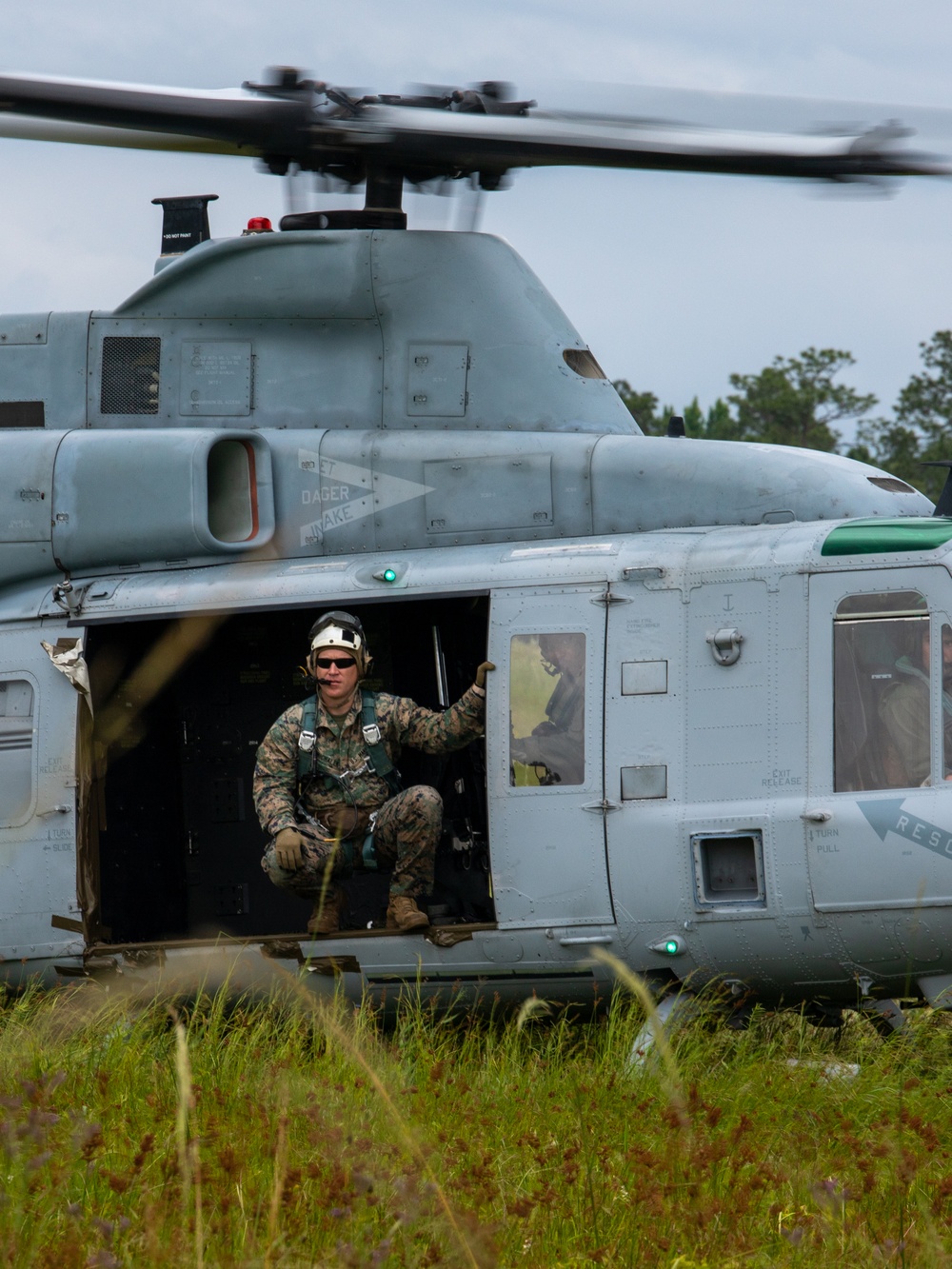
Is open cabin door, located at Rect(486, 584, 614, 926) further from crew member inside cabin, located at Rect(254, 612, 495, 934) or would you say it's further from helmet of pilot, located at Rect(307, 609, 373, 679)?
helmet of pilot, located at Rect(307, 609, 373, 679)

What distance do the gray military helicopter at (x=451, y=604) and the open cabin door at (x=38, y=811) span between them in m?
0.02

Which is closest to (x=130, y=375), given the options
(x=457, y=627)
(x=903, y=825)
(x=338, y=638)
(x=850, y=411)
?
(x=338, y=638)

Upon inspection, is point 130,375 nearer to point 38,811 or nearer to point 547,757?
point 38,811

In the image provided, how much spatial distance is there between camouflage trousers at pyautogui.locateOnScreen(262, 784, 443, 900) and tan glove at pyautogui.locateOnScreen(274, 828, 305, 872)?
0.03 meters

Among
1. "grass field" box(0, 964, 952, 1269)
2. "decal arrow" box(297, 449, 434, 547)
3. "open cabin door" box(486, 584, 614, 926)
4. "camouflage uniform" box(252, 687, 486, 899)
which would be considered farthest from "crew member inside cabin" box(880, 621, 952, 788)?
"decal arrow" box(297, 449, 434, 547)

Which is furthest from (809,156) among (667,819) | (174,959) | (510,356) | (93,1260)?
(93,1260)

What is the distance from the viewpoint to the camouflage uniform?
6.41 m

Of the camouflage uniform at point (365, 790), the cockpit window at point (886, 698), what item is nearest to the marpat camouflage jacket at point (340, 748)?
the camouflage uniform at point (365, 790)

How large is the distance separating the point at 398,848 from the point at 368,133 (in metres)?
3.06

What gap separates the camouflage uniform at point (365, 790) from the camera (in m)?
6.41

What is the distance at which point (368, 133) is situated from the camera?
6.43m

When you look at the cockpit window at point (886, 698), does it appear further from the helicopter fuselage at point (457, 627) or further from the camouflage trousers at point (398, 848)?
the camouflage trousers at point (398, 848)

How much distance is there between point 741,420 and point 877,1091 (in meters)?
33.4

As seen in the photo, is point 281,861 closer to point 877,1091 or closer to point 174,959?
point 174,959
